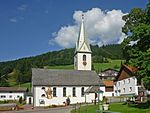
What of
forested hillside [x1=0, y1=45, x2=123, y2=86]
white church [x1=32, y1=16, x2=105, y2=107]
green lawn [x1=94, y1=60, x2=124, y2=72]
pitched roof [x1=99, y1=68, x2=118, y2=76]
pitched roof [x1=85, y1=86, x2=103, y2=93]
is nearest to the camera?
white church [x1=32, y1=16, x2=105, y2=107]

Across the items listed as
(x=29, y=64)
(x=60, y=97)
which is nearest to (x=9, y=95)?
(x=29, y=64)

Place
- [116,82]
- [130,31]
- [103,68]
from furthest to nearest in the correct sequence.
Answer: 1. [103,68]
2. [116,82]
3. [130,31]

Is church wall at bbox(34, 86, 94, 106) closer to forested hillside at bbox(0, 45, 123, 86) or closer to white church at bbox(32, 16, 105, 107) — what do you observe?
→ white church at bbox(32, 16, 105, 107)

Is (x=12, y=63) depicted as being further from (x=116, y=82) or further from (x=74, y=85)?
(x=74, y=85)

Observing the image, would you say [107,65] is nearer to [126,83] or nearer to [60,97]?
[126,83]

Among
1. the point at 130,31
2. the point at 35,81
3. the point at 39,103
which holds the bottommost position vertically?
the point at 39,103

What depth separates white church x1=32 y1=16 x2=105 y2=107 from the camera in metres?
67.1

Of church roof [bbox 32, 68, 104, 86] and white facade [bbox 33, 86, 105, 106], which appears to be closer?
white facade [bbox 33, 86, 105, 106]

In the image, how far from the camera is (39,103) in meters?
66.1

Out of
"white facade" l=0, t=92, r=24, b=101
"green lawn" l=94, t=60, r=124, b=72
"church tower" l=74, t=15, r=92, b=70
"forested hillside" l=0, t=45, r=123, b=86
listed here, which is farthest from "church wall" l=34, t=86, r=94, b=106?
"green lawn" l=94, t=60, r=124, b=72

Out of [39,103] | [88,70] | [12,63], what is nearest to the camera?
[39,103]

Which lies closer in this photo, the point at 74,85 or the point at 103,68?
the point at 74,85

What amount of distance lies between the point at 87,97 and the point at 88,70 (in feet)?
37.0

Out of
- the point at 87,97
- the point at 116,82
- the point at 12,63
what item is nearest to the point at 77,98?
the point at 87,97
